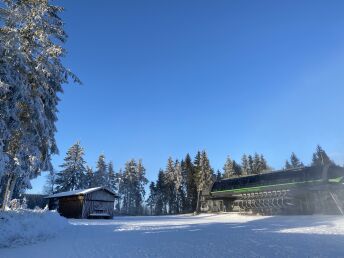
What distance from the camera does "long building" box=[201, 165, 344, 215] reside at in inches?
1260

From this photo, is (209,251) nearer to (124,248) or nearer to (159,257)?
(159,257)

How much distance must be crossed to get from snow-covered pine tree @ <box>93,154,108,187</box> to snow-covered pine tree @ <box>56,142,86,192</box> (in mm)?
6172

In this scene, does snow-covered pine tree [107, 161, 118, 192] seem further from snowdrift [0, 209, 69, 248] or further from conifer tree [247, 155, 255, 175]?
snowdrift [0, 209, 69, 248]

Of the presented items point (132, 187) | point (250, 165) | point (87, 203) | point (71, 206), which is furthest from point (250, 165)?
point (71, 206)

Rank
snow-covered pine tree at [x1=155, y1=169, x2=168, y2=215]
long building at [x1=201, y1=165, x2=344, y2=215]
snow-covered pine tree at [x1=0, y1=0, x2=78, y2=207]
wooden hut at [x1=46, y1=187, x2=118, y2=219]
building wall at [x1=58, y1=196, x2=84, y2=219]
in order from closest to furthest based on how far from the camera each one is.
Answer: snow-covered pine tree at [x1=0, y1=0, x2=78, y2=207] → long building at [x1=201, y1=165, x2=344, y2=215] → wooden hut at [x1=46, y1=187, x2=118, y2=219] → building wall at [x1=58, y1=196, x2=84, y2=219] → snow-covered pine tree at [x1=155, y1=169, x2=168, y2=215]

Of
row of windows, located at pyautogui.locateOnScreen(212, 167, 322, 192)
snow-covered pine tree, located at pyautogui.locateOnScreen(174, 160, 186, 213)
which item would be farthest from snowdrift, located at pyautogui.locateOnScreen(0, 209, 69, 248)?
snow-covered pine tree, located at pyautogui.locateOnScreen(174, 160, 186, 213)

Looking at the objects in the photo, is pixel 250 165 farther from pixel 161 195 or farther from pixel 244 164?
pixel 161 195

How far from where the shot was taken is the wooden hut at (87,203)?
36031 mm

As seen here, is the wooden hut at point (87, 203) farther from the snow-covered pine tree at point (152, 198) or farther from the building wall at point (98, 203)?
the snow-covered pine tree at point (152, 198)

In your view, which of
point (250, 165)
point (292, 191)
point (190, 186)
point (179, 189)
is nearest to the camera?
point (292, 191)

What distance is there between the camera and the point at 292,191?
3497cm

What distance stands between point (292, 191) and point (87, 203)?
2515 cm

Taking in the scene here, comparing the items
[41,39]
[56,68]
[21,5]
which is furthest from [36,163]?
[21,5]

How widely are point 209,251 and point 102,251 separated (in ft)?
11.8
